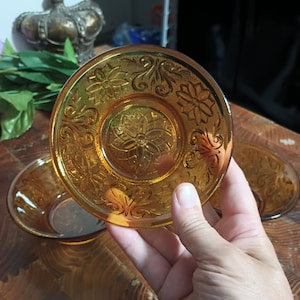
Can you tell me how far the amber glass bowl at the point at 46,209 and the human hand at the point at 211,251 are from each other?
6cm

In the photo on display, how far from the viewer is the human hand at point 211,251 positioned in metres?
0.46

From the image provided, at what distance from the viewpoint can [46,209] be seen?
653mm

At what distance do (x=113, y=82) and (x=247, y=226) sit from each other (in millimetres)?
236

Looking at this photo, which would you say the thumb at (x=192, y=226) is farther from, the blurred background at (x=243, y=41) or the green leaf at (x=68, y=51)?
the blurred background at (x=243, y=41)

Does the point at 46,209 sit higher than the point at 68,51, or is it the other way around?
the point at 68,51

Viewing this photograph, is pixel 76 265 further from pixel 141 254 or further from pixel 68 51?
pixel 68 51

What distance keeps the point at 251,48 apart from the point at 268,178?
0.62 meters

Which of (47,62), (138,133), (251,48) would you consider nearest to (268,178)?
(138,133)

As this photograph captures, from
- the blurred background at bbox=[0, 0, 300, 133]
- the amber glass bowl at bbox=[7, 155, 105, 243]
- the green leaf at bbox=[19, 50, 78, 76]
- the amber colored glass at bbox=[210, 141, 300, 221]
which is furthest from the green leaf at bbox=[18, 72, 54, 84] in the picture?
the blurred background at bbox=[0, 0, 300, 133]

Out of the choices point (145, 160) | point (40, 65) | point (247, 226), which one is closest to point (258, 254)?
point (247, 226)

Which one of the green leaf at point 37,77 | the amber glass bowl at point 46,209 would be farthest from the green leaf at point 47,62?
the amber glass bowl at point 46,209

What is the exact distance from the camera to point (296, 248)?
1.98ft

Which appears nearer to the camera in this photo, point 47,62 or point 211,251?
point 211,251

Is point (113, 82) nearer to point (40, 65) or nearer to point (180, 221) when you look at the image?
point (180, 221)
